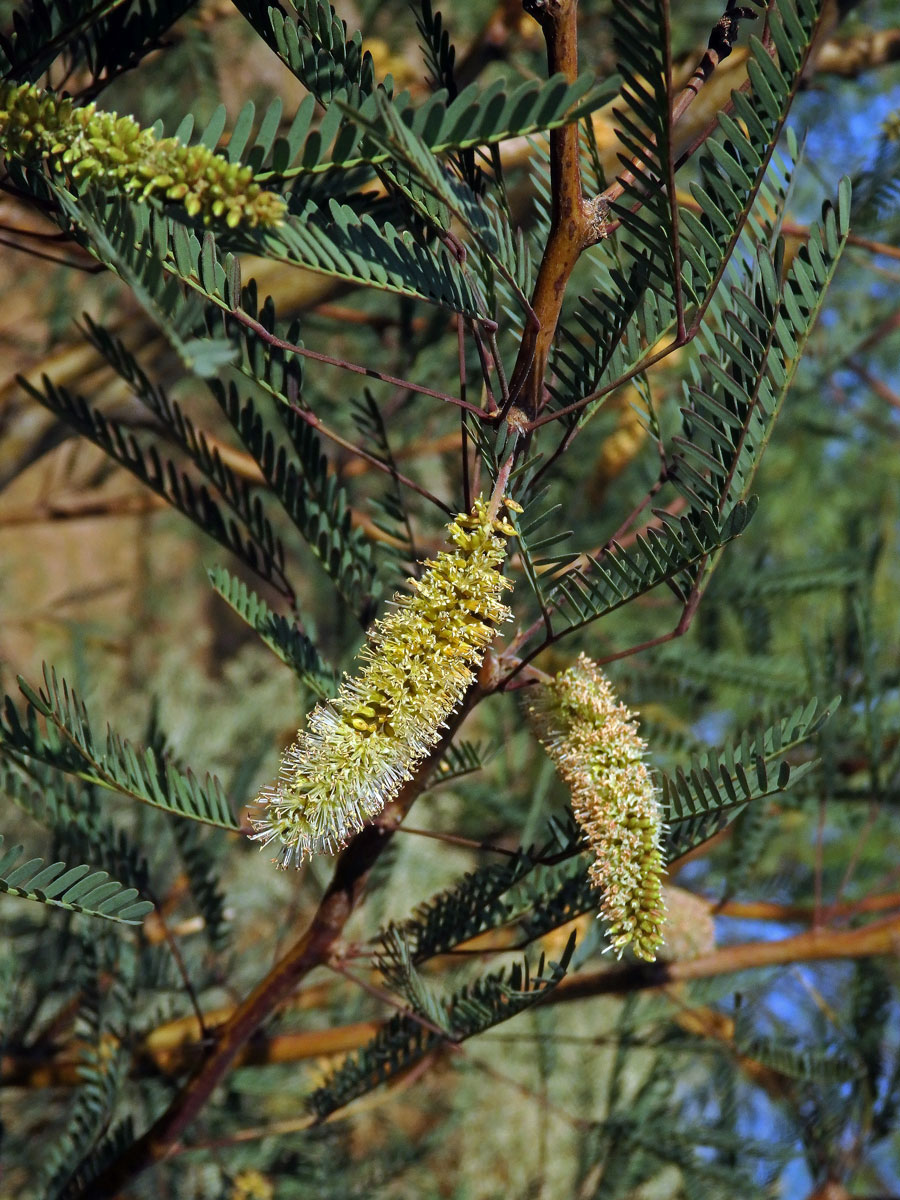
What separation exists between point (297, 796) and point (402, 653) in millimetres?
69

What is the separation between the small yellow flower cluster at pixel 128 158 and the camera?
31 cm

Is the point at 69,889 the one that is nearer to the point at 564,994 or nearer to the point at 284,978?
the point at 284,978

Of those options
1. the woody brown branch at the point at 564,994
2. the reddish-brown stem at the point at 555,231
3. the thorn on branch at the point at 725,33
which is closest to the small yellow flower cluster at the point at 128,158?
the reddish-brown stem at the point at 555,231

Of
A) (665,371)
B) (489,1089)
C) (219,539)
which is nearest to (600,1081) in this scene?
(489,1089)

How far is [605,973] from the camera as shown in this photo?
0.75m

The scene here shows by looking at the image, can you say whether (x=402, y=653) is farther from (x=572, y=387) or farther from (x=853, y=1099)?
(x=853, y=1099)

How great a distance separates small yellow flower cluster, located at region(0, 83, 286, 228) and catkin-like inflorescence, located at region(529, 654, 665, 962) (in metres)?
0.24

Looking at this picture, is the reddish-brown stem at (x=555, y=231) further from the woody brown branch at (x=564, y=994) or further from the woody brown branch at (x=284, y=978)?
the woody brown branch at (x=564, y=994)

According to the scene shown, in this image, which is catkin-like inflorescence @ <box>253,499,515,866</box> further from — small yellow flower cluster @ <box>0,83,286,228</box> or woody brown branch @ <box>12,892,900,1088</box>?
woody brown branch @ <box>12,892,900,1088</box>

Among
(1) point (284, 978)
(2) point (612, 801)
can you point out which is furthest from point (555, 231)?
(1) point (284, 978)

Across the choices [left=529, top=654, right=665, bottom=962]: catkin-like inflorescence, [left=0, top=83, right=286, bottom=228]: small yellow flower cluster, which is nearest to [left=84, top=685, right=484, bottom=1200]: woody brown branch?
[left=529, top=654, right=665, bottom=962]: catkin-like inflorescence

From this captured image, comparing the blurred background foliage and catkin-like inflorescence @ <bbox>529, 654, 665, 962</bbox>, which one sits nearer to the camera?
catkin-like inflorescence @ <bbox>529, 654, 665, 962</bbox>

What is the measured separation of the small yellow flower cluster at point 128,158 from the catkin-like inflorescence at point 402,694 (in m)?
0.13

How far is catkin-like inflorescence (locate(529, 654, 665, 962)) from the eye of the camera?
1.40ft
